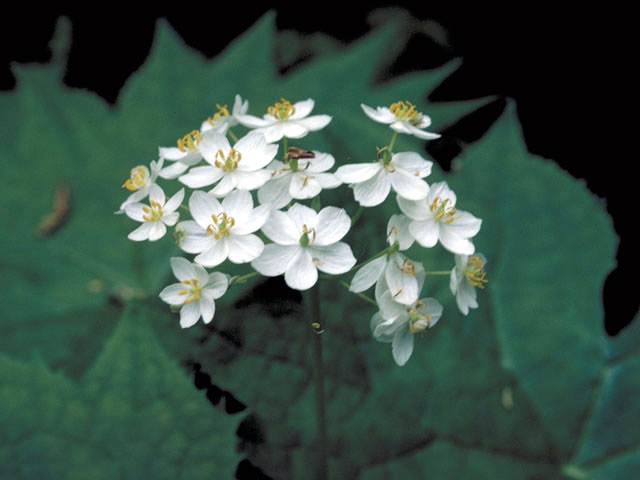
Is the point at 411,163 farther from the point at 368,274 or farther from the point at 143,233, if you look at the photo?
the point at 143,233

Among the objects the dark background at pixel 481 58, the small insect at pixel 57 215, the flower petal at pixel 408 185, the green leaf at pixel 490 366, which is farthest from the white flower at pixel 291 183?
the small insect at pixel 57 215

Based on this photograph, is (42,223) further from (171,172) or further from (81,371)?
(171,172)

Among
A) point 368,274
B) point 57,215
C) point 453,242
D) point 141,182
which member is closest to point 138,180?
point 141,182

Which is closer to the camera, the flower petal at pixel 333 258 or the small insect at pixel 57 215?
the flower petal at pixel 333 258

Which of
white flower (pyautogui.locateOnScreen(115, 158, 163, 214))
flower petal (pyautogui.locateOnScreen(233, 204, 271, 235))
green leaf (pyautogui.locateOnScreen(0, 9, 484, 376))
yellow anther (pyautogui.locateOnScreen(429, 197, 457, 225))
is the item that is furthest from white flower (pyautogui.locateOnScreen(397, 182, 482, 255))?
green leaf (pyautogui.locateOnScreen(0, 9, 484, 376))

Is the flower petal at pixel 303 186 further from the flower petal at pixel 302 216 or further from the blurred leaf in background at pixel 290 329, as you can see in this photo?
the blurred leaf in background at pixel 290 329

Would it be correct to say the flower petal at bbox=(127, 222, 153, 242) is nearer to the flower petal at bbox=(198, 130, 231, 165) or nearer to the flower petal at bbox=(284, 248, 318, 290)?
the flower petal at bbox=(198, 130, 231, 165)
